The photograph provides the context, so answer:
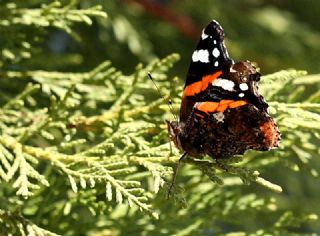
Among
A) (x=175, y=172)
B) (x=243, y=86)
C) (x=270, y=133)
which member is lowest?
(x=175, y=172)

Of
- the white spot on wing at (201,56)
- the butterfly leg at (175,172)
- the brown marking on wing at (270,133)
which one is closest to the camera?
the butterfly leg at (175,172)

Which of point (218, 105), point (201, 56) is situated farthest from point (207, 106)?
point (201, 56)

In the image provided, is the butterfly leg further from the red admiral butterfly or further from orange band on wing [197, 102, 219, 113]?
orange band on wing [197, 102, 219, 113]

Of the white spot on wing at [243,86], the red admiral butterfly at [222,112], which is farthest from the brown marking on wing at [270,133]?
the white spot on wing at [243,86]

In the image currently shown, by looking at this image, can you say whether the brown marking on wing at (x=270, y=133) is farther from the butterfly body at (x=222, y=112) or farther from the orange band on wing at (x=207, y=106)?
the orange band on wing at (x=207, y=106)

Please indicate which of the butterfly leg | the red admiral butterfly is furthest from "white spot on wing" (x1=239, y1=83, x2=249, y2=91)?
the butterfly leg

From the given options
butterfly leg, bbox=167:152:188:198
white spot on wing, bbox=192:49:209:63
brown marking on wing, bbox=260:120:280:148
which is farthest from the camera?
white spot on wing, bbox=192:49:209:63

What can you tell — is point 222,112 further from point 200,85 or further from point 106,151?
point 106,151
